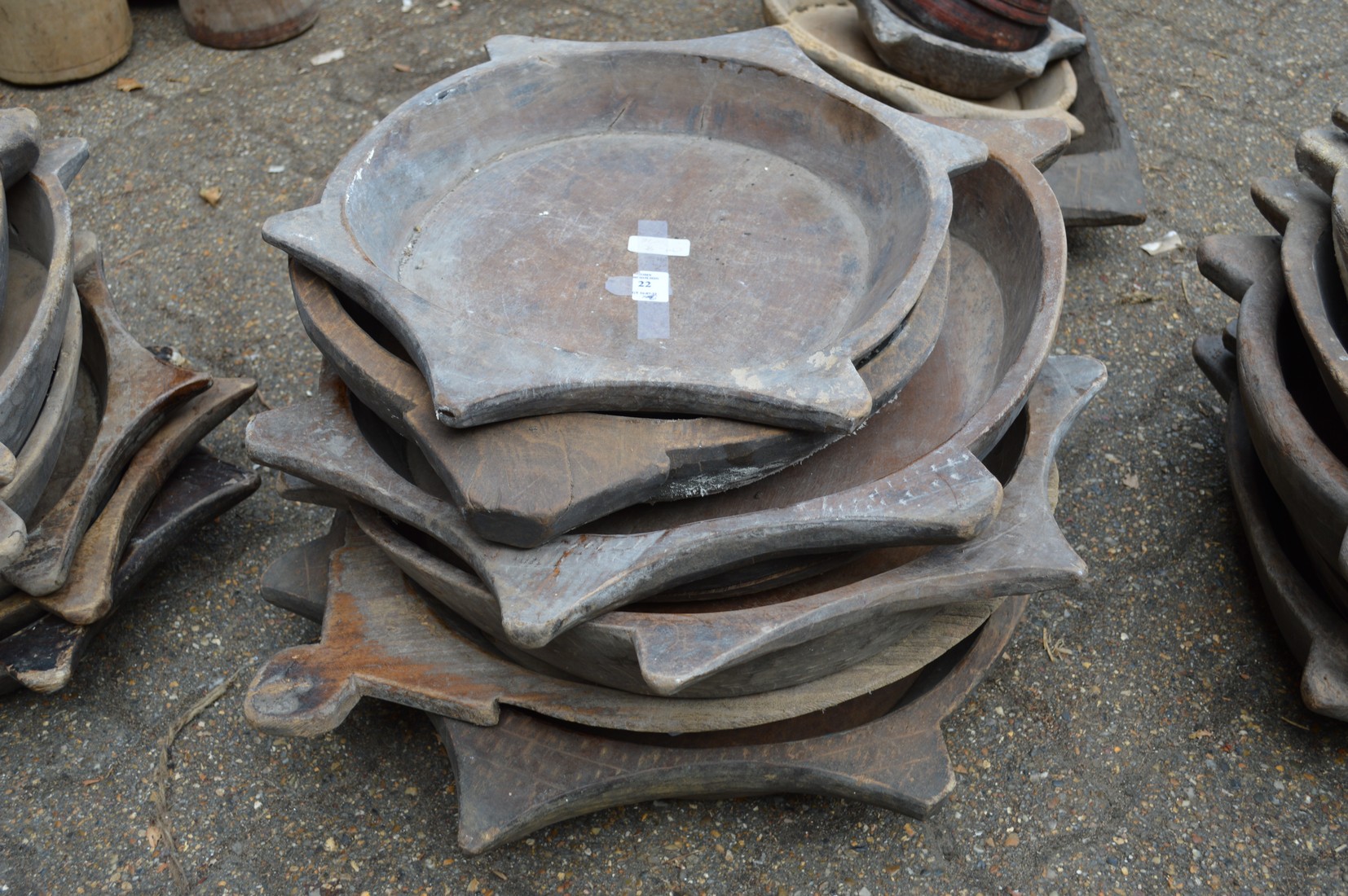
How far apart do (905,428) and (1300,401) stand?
33.9 inches

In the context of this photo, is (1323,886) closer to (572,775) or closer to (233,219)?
(572,775)

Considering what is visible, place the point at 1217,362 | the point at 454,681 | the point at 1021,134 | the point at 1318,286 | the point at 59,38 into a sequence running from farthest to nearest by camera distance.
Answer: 1. the point at 59,38
2. the point at 1217,362
3. the point at 1021,134
4. the point at 1318,286
5. the point at 454,681

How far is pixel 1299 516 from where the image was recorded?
182 cm

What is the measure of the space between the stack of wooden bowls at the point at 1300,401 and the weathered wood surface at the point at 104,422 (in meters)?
1.95

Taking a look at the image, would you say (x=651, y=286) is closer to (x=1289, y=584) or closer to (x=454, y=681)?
(x=454, y=681)

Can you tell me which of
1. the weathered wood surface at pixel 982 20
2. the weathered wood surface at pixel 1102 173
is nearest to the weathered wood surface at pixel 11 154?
the weathered wood surface at pixel 982 20

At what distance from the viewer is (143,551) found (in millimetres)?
2002

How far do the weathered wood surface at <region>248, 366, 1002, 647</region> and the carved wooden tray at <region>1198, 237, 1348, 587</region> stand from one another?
26.3 inches

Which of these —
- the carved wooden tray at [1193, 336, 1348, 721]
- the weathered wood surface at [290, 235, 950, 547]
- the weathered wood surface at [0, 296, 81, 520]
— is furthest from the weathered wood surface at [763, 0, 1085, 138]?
the weathered wood surface at [0, 296, 81, 520]

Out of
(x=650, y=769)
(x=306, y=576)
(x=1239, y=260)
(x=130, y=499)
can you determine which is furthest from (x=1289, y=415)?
(x=130, y=499)

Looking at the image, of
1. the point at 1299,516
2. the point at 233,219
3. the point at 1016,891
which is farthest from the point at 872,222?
the point at 233,219

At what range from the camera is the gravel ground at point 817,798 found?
1800 mm

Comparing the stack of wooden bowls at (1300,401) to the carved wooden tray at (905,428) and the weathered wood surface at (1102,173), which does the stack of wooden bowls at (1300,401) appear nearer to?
the carved wooden tray at (905,428)

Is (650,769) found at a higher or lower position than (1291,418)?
lower
